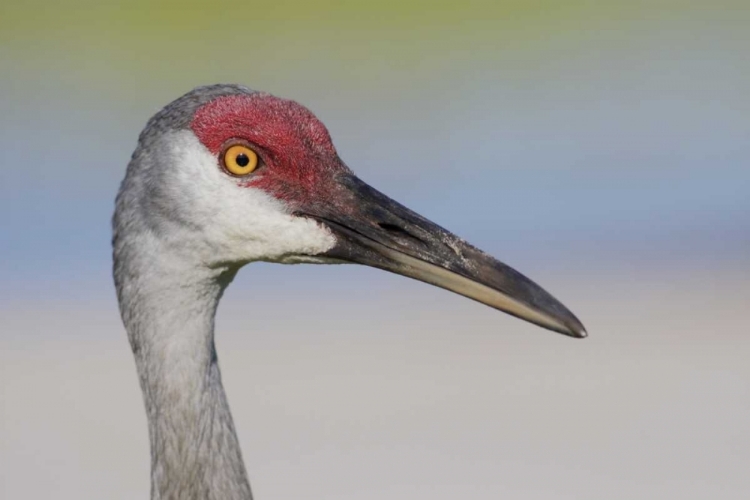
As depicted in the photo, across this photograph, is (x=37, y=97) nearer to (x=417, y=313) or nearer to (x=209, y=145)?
(x=417, y=313)

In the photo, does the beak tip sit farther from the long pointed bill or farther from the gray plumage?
the gray plumage

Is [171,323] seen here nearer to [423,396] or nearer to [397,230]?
[397,230]

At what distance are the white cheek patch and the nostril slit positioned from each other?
188 millimetres

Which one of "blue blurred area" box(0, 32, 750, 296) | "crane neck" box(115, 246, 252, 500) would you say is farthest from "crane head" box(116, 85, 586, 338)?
"blue blurred area" box(0, 32, 750, 296)

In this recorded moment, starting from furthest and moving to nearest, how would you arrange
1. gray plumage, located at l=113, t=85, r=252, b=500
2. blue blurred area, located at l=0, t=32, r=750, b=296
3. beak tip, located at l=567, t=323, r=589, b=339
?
1. blue blurred area, located at l=0, t=32, r=750, b=296
2. gray plumage, located at l=113, t=85, r=252, b=500
3. beak tip, located at l=567, t=323, r=589, b=339

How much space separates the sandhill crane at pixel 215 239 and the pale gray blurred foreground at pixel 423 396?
4.15 meters

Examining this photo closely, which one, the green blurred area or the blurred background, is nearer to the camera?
the blurred background

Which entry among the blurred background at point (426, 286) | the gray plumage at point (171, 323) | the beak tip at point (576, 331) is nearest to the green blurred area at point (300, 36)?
the blurred background at point (426, 286)

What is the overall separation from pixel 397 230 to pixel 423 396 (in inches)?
234

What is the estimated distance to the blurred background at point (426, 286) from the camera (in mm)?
8984

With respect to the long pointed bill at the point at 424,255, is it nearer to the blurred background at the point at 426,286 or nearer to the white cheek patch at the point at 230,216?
the white cheek patch at the point at 230,216

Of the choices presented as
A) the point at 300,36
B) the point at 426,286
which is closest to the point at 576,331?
the point at 426,286

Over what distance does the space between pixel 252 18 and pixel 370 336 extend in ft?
19.3

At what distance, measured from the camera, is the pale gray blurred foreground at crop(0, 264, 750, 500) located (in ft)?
28.5
